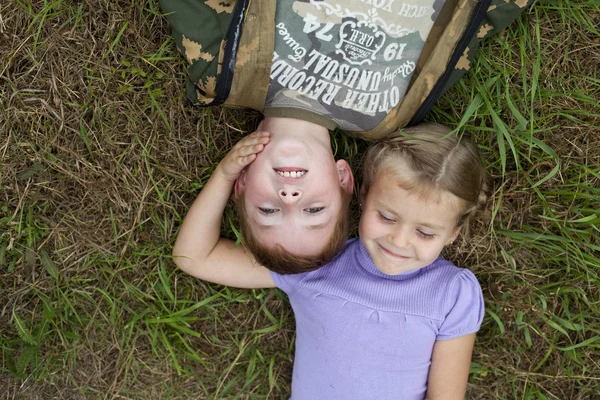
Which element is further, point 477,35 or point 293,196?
point 477,35

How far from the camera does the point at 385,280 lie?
2467 millimetres

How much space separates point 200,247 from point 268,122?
71 cm

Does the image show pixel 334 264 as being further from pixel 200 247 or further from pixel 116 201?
pixel 116 201

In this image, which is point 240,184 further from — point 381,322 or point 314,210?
point 381,322

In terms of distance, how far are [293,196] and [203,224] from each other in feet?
2.21

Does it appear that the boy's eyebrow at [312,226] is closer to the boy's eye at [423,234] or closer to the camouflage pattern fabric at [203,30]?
the boy's eye at [423,234]

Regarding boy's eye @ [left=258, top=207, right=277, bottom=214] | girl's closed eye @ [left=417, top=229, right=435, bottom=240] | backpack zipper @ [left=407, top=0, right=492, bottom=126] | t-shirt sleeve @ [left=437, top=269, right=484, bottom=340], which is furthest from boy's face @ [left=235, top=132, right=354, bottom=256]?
t-shirt sleeve @ [left=437, top=269, right=484, bottom=340]

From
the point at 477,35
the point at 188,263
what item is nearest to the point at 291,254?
the point at 188,263

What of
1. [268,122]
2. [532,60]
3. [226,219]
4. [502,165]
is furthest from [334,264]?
[532,60]

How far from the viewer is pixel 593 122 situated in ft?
8.14

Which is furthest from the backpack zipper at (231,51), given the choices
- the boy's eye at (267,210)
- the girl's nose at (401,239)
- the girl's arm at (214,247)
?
the girl's nose at (401,239)

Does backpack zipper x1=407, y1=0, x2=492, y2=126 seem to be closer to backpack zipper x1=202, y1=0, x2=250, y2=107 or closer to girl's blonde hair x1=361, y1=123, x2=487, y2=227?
girl's blonde hair x1=361, y1=123, x2=487, y2=227

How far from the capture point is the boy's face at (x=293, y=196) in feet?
6.70

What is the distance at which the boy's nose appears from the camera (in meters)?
2.00
